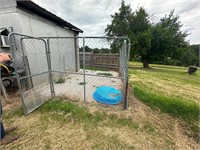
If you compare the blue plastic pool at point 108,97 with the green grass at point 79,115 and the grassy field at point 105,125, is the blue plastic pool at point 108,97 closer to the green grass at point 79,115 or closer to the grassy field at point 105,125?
the grassy field at point 105,125

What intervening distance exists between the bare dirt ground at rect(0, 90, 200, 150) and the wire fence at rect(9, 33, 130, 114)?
0.51 m

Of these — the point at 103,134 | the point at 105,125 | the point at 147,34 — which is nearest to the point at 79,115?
the point at 105,125

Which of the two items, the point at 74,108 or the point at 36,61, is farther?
the point at 36,61

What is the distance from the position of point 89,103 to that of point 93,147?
5.36 ft

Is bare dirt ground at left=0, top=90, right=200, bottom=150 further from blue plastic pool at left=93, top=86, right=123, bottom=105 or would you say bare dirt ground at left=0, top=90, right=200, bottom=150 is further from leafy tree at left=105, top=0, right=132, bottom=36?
leafy tree at left=105, top=0, right=132, bottom=36

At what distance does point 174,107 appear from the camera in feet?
11.4

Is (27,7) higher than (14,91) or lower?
higher

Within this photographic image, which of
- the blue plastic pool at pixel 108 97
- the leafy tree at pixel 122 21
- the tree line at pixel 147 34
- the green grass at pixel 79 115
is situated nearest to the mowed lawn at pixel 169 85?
the blue plastic pool at pixel 108 97

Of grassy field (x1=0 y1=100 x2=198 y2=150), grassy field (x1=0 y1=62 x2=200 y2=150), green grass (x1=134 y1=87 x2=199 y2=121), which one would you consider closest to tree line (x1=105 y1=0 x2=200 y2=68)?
A: green grass (x1=134 y1=87 x2=199 y2=121)

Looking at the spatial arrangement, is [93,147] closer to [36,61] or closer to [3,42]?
[36,61]

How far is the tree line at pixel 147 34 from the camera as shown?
1644 centimetres

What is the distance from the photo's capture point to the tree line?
1644 centimetres

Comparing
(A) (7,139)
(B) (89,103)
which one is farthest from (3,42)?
(B) (89,103)

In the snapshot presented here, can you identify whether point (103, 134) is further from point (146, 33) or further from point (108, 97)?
point (146, 33)
